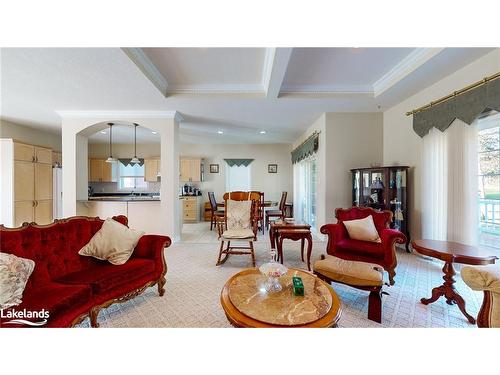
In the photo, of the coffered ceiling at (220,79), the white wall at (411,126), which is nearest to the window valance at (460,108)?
the white wall at (411,126)

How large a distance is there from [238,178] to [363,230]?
206 inches

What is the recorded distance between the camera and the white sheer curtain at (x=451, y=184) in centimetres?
262

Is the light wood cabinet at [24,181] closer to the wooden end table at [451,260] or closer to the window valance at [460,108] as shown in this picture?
the wooden end table at [451,260]

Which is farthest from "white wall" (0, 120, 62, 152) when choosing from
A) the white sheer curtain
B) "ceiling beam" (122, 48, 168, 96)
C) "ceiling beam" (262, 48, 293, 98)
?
the white sheer curtain

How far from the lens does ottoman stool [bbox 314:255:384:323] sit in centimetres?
178

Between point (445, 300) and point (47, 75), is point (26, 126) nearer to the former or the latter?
point (47, 75)

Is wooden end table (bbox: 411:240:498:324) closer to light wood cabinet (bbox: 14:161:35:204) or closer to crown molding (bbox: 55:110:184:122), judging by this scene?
crown molding (bbox: 55:110:184:122)

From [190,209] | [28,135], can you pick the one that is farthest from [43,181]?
[190,209]

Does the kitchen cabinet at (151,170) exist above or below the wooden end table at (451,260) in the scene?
above

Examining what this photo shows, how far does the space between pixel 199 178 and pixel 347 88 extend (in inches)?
200

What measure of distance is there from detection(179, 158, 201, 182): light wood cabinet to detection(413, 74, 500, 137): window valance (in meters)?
5.77

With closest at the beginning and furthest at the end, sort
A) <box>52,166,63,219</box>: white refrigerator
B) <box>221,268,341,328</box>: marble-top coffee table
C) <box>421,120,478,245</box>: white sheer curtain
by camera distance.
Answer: <box>221,268,341,328</box>: marble-top coffee table → <box>421,120,478,245</box>: white sheer curtain → <box>52,166,63,219</box>: white refrigerator

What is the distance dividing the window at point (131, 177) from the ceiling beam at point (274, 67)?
574 centimetres

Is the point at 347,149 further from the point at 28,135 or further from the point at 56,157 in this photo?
the point at 28,135
